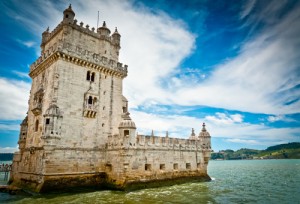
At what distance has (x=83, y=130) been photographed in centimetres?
2425

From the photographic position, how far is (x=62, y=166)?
71.8ft

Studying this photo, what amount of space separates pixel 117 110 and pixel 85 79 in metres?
5.47

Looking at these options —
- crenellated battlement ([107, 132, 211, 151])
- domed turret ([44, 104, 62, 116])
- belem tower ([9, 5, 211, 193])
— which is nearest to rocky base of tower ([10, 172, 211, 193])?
belem tower ([9, 5, 211, 193])

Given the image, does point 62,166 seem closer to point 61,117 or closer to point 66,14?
point 61,117

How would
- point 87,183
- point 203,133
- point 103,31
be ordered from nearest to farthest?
point 87,183, point 103,31, point 203,133

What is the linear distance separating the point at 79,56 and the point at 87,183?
13506 millimetres

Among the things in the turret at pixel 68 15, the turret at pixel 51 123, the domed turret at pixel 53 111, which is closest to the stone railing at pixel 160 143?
the turret at pixel 51 123

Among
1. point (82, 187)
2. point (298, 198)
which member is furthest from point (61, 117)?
point (298, 198)

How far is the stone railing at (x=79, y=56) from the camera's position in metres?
23.9

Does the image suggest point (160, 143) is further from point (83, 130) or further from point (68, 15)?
point (68, 15)

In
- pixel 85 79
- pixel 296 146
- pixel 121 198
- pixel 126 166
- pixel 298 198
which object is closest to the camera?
pixel 121 198

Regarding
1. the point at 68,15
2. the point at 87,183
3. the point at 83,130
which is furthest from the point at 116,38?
the point at 87,183

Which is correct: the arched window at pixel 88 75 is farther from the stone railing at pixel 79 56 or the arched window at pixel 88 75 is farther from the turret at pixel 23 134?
the turret at pixel 23 134

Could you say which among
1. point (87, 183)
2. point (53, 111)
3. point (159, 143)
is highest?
point (53, 111)
